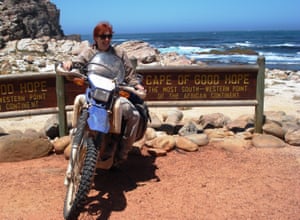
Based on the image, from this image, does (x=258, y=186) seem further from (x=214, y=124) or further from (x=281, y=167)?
(x=214, y=124)

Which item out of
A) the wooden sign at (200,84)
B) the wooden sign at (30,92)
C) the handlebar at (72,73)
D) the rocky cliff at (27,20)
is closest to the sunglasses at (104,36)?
the handlebar at (72,73)

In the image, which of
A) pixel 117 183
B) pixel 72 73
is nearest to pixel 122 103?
pixel 72 73

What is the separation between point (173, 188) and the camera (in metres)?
4.35

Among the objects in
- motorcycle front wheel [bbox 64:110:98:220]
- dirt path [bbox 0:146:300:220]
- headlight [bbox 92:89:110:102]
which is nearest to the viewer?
motorcycle front wheel [bbox 64:110:98:220]

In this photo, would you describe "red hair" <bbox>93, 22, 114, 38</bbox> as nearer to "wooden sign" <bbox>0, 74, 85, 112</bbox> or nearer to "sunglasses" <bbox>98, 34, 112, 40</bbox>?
"sunglasses" <bbox>98, 34, 112, 40</bbox>

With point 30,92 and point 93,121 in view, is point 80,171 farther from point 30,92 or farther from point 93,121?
point 30,92

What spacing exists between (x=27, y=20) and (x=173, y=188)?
47.2 metres

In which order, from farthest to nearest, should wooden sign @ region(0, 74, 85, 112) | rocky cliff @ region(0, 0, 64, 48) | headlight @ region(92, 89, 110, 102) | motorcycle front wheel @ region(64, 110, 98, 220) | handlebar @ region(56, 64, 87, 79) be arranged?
rocky cliff @ region(0, 0, 64, 48) < wooden sign @ region(0, 74, 85, 112) < handlebar @ region(56, 64, 87, 79) < headlight @ region(92, 89, 110, 102) < motorcycle front wheel @ region(64, 110, 98, 220)

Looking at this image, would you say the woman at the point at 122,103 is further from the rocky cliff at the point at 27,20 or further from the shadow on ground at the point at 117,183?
the rocky cliff at the point at 27,20

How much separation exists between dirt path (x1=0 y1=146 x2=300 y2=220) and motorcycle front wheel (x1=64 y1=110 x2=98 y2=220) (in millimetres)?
250

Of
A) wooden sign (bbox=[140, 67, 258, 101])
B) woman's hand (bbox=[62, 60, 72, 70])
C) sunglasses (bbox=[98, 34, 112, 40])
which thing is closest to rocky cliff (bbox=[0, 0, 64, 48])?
wooden sign (bbox=[140, 67, 258, 101])

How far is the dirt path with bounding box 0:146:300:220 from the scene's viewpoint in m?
3.82

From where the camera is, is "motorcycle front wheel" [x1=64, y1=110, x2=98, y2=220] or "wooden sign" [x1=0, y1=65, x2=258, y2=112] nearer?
"motorcycle front wheel" [x1=64, y1=110, x2=98, y2=220]

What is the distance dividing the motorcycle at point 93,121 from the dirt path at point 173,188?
1.23 feet
